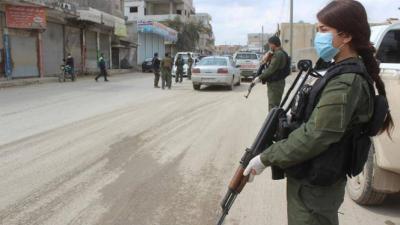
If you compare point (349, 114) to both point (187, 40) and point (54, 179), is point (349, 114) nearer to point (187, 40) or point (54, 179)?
point (54, 179)

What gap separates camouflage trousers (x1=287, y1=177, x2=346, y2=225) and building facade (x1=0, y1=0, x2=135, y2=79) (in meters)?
21.9

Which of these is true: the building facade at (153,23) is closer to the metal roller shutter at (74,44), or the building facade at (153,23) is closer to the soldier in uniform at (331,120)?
the metal roller shutter at (74,44)

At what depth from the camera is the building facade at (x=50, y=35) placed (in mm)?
22344

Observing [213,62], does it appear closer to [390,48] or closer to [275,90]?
[275,90]

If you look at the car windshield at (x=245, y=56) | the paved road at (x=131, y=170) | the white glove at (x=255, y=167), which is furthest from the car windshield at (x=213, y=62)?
the white glove at (x=255, y=167)

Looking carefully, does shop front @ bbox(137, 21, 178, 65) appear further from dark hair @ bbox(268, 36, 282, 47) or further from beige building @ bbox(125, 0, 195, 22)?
dark hair @ bbox(268, 36, 282, 47)

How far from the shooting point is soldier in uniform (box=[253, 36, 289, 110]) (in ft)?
26.0

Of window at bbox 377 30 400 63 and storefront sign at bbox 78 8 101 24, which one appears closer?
window at bbox 377 30 400 63

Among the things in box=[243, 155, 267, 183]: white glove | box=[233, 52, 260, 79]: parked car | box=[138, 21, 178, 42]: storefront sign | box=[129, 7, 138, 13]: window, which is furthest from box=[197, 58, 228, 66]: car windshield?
box=[129, 7, 138, 13]: window

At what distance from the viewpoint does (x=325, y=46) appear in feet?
7.79

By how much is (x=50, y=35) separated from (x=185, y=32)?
1431 inches

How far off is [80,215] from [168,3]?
71.8m

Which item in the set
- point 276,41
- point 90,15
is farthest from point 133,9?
point 276,41

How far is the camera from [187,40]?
62.3 m
